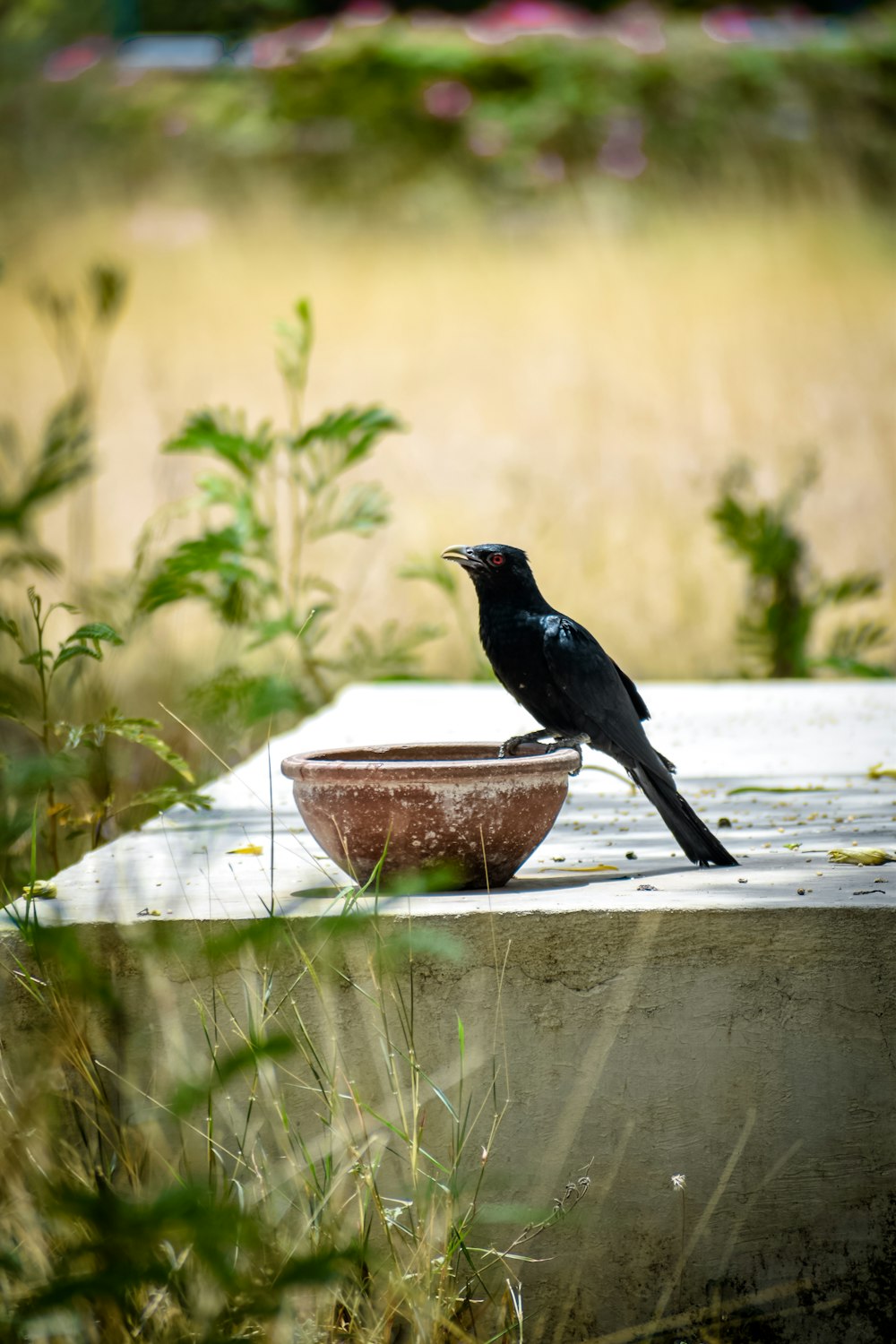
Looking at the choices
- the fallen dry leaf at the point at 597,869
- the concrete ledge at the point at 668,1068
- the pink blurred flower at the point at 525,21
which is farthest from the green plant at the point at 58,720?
the pink blurred flower at the point at 525,21

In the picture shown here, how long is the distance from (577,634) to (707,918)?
2.04ft

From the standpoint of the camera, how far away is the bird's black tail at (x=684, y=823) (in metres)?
2.20

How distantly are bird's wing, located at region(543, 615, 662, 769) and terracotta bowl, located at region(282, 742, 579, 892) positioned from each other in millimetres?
161

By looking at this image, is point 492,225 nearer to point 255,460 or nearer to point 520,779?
point 255,460

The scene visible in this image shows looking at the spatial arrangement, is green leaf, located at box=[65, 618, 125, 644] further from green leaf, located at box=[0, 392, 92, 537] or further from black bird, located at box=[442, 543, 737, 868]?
A: black bird, located at box=[442, 543, 737, 868]

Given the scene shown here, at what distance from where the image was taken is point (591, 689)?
224cm

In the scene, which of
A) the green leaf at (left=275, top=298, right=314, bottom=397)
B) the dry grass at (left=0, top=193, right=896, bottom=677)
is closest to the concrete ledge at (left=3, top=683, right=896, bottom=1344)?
the green leaf at (left=275, top=298, right=314, bottom=397)

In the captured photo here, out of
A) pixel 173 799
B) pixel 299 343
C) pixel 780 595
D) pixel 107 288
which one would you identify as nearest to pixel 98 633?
pixel 173 799

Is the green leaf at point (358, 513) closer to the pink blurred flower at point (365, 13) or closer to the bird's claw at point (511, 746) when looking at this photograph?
the bird's claw at point (511, 746)

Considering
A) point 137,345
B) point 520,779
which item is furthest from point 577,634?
point 137,345

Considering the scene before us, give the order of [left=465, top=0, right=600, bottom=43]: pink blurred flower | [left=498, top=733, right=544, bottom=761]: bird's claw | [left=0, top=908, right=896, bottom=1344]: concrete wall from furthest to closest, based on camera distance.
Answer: [left=465, top=0, right=600, bottom=43]: pink blurred flower
[left=498, top=733, right=544, bottom=761]: bird's claw
[left=0, top=908, right=896, bottom=1344]: concrete wall

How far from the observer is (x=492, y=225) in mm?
12469

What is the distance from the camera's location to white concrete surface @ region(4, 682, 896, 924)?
1922 millimetres

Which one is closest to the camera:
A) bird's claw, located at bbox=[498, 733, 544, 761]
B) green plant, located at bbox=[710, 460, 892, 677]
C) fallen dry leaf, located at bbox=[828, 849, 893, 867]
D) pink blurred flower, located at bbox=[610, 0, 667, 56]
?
fallen dry leaf, located at bbox=[828, 849, 893, 867]
